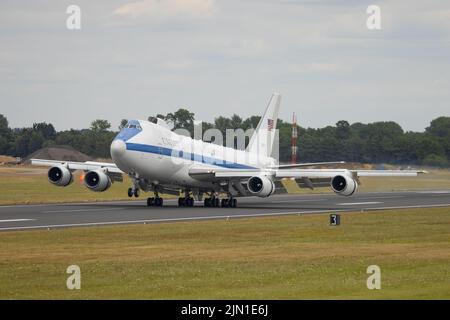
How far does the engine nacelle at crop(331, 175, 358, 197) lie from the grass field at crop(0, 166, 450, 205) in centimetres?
1812

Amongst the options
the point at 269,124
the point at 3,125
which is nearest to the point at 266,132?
the point at 269,124

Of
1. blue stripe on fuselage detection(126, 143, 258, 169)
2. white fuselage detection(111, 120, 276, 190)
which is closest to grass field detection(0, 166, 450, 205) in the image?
white fuselage detection(111, 120, 276, 190)

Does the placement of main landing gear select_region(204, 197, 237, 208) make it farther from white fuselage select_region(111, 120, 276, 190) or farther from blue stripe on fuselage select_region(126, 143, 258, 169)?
blue stripe on fuselage select_region(126, 143, 258, 169)

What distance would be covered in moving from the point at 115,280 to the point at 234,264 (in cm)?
474

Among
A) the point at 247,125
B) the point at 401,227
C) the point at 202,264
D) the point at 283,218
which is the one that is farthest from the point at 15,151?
the point at 202,264

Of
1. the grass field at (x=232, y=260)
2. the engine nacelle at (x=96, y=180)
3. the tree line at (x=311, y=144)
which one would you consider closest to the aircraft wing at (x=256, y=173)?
the engine nacelle at (x=96, y=180)

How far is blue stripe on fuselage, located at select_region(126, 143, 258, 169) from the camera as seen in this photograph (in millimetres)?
58719

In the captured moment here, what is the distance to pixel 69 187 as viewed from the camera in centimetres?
8856

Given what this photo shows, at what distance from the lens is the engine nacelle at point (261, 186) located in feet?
Answer: 201

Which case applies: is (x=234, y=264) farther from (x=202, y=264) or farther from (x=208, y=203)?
(x=208, y=203)

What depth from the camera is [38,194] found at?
77.9 m

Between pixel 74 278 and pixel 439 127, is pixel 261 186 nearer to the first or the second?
pixel 74 278

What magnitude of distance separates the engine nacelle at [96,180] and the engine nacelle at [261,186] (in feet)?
29.5

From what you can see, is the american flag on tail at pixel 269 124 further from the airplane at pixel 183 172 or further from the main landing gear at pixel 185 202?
the main landing gear at pixel 185 202
